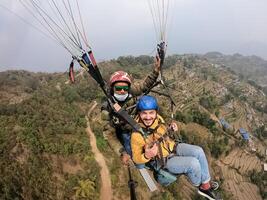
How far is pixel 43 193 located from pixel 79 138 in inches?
321

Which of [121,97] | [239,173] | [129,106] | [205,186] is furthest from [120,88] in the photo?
[239,173]

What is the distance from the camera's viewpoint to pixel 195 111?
2055 inches

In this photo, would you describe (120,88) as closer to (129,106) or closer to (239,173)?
(129,106)

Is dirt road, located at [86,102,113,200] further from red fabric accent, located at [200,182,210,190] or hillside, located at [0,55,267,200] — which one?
red fabric accent, located at [200,182,210,190]

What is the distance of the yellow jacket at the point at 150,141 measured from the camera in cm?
588

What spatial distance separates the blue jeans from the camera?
244 inches

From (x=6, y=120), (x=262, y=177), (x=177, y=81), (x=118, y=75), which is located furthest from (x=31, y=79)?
(x=118, y=75)

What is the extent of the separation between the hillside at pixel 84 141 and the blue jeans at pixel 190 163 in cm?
1124

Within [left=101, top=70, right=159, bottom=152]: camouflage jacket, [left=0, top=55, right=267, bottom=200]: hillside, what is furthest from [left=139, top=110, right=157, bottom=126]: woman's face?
[left=0, top=55, right=267, bottom=200]: hillside

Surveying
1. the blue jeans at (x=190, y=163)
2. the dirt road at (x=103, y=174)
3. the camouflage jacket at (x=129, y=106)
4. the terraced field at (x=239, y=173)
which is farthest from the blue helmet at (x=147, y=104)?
the terraced field at (x=239, y=173)

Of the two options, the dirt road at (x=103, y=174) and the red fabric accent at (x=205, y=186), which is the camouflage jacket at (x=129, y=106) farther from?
the dirt road at (x=103, y=174)

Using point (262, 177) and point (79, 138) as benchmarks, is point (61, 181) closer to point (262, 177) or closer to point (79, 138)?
point (79, 138)

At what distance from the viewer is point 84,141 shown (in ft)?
98.6

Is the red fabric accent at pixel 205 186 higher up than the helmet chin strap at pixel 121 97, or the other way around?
the helmet chin strap at pixel 121 97
